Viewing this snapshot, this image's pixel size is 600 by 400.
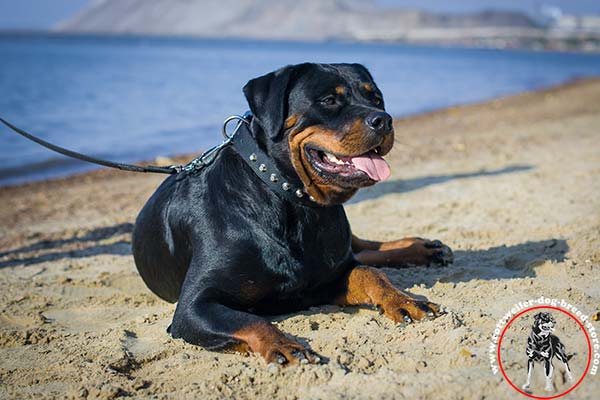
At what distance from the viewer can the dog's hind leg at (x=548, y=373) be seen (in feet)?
8.99

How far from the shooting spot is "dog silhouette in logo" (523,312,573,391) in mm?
2838

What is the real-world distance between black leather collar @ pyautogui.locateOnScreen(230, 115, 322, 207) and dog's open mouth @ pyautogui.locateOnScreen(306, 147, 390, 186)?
0.20 meters

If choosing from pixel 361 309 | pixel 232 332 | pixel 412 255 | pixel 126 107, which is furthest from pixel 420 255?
pixel 126 107

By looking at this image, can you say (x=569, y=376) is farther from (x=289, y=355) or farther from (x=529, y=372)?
(x=289, y=355)

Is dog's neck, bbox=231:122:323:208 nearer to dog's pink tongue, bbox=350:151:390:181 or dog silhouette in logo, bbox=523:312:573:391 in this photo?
dog's pink tongue, bbox=350:151:390:181

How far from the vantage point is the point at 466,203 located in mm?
6906

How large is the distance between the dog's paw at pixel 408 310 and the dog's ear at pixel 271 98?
119cm

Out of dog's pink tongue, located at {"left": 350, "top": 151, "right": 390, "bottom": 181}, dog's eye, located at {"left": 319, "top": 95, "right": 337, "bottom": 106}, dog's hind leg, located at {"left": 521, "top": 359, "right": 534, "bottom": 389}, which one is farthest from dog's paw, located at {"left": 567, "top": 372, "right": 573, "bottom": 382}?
dog's eye, located at {"left": 319, "top": 95, "right": 337, "bottom": 106}

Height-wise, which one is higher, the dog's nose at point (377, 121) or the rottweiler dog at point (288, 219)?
the dog's nose at point (377, 121)

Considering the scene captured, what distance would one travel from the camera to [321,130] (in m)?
3.60

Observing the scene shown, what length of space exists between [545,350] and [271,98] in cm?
197

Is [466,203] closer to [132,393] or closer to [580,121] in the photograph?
[132,393]

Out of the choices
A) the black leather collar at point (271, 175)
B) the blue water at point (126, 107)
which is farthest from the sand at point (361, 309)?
the blue water at point (126, 107)

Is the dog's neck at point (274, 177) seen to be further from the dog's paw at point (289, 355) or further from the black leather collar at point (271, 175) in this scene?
the dog's paw at point (289, 355)
